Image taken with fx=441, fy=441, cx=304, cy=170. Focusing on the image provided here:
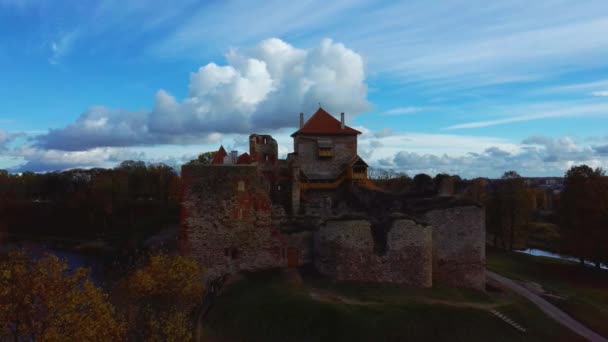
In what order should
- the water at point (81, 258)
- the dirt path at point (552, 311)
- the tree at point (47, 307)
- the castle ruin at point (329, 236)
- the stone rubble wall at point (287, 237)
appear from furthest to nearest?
the water at point (81, 258) → the stone rubble wall at point (287, 237) → the castle ruin at point (329, 236) → the dirt path at point (552, 311) → the tree at point (47, 307)

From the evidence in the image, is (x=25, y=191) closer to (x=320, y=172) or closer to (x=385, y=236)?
(x=320, y=172)

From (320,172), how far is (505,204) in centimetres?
1895

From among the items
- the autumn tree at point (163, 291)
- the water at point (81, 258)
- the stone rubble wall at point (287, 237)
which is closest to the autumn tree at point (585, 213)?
the stone rubble wall at point (287, 237)

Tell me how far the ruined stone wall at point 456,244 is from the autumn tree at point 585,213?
54.5 feet

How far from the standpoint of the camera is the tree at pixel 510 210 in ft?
144

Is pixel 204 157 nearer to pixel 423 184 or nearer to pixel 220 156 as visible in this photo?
pixel 220 156

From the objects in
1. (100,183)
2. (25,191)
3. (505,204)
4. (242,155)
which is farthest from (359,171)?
(25,191)

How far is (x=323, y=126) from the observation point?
42250 mm

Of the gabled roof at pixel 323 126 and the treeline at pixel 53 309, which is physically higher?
the gabled roof at pixel 323 126

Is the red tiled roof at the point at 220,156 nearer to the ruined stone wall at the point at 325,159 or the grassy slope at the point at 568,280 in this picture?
the ruined stone wall at the point at 325,159

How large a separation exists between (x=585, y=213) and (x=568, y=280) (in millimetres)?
5855

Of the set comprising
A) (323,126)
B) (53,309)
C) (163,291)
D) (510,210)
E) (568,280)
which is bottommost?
(568,280)

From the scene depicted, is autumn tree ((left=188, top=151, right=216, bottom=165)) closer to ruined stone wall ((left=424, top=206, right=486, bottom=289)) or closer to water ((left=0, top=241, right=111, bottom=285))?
water ((left=0, top=241, right=111, bottom=285))

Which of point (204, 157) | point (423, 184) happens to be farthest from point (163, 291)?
point (204, 157)
